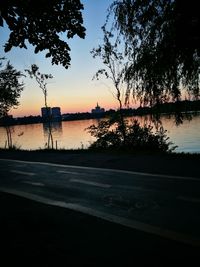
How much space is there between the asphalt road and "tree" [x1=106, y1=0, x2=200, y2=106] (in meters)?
3.06

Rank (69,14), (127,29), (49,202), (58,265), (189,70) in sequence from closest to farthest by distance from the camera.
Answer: (58,265)
(69,14)
(49,202)
(189,70)
(127,29)

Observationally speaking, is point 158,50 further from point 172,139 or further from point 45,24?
point 172,139

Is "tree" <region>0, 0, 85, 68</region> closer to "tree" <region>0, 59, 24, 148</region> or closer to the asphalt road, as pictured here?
the asphalt road

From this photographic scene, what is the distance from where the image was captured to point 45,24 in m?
6.11

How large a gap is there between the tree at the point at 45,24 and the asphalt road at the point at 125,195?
3068mm

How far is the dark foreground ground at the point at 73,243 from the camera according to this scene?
4523 mm

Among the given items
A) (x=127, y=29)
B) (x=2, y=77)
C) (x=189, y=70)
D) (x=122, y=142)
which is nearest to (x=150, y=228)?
(x=189, y=70)

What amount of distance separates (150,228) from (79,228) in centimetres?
120

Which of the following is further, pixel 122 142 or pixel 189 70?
pixel 122 142

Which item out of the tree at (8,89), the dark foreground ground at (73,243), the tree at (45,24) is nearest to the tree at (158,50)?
the tree at (45,24)

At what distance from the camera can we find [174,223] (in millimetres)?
5699

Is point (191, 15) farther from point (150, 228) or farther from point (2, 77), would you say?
point (2, 77)

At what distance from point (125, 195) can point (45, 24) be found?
13.2 feet

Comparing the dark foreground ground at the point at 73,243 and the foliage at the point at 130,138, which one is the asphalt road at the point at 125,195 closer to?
the dark foreground ground at the point at 73,243
